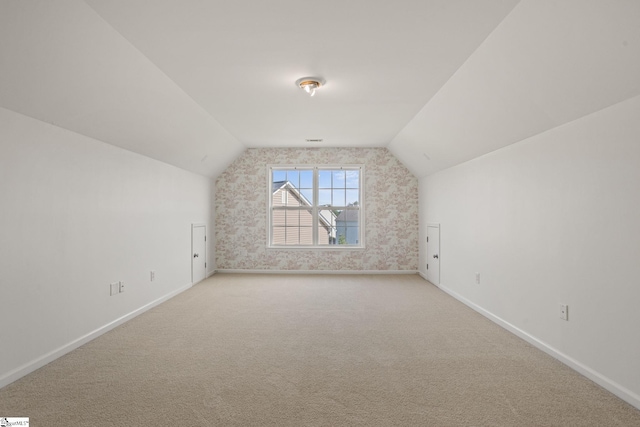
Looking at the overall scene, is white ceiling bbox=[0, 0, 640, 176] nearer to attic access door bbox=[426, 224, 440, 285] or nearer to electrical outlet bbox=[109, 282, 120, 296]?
electrical outlet bbox=[109, 282, 120, 296]

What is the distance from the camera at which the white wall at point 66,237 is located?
7.37ft

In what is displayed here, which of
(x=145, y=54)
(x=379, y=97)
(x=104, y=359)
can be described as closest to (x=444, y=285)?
(x=379, y=97)

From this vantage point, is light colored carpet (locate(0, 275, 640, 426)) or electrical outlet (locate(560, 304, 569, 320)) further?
electrical outlet (locate(560, 304, 569, 320))

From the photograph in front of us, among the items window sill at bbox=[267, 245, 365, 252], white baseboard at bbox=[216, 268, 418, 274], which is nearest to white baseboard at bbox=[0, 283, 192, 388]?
white baseboard at bbox=[216, 268, 418, 274]

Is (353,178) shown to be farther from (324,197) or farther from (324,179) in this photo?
(324,197)

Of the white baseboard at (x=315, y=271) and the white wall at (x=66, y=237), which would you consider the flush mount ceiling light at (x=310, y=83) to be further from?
the white baseboard at (x=315, y=271)

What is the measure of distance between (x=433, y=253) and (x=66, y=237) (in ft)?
15.6

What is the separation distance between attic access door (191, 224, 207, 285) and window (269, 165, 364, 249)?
4.02 feet

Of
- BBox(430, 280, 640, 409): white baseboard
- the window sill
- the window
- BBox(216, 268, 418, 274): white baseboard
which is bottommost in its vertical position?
BBox(430, 280, 640, 409): white baseboard

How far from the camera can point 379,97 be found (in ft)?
11.6

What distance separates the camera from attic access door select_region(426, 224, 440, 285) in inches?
206

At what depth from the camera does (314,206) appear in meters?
6.43

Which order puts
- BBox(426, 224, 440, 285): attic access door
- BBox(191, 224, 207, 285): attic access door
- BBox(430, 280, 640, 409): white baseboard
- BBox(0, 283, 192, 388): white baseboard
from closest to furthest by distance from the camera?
BBox(430, 280, 640, 409): white baseboard < BBox(0, 283, 192, 388): white baseboard < BBox(426, 224, 440, 285): attic access door < BBox(191, 224, 207, 285): attic access door

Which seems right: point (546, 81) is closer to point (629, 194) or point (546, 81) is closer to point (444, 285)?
point (629, 194)
